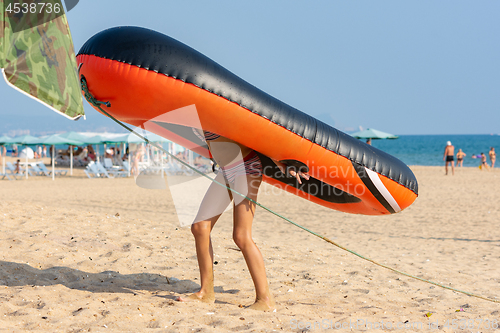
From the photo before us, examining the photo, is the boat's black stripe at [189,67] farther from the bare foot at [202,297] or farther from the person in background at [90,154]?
the person in background at [90,154]

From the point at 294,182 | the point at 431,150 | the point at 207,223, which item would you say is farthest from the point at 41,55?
the point at 431,150

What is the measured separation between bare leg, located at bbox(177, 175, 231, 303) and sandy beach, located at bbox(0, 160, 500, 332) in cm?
25

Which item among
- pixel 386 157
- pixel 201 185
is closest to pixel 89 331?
pixel 386 157

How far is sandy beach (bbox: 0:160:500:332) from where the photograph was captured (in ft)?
8.88

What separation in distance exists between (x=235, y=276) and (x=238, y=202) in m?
1.39

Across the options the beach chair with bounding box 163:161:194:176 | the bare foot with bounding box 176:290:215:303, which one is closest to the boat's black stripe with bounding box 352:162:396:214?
the bare foot with bounding box 176:290:215:303

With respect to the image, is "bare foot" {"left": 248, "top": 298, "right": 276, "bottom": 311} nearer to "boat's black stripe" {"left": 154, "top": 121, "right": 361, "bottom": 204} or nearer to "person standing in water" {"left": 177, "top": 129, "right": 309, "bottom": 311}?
"person standing in water" {"left": 177, "top": 129, "right": 309, "bottom": 311}

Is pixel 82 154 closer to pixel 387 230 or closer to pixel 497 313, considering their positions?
pixel 387 230

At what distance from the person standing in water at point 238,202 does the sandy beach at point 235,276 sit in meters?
0.30

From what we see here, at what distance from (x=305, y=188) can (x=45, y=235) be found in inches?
123

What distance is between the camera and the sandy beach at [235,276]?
8.88ft

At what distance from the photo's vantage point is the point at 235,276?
158 inches

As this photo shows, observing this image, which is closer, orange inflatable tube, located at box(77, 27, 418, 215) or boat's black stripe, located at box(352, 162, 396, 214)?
orange inflatable tube, located at box(77, 27, 418, 215)

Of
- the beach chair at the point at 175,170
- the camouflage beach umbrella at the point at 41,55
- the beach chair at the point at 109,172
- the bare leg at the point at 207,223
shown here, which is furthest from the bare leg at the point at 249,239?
the beach chair at the point at 175,170
